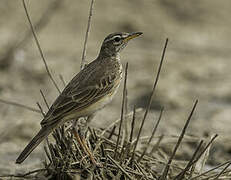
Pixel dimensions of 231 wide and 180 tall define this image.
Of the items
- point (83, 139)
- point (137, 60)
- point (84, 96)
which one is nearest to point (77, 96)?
point (84, 96)

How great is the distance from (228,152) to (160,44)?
4725 mm

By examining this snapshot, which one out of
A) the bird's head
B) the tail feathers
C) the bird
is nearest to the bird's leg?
the bird

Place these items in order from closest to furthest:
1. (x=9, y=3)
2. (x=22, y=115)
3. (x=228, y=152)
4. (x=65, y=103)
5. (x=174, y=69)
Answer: (x=65, y=103) → (x=228, y=152) → (x=22, y=115) → (x=174, y=69) → (x=9, y=3)

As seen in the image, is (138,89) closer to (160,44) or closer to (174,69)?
(174,69)

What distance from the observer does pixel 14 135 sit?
25.8ft

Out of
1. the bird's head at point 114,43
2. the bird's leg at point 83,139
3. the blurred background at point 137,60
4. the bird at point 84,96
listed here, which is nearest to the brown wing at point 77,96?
the bird at point 84,96

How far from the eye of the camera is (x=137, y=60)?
11.1 m

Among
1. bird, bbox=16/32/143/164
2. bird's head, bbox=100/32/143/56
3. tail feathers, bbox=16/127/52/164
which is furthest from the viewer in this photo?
bird's head, bbox=100/32/143/56

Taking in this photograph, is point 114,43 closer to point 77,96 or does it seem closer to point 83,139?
point 77,96

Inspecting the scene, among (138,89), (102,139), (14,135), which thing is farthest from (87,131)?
(138,89)

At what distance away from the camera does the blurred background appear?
8.34 metres

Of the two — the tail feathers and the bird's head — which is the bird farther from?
the bird's head

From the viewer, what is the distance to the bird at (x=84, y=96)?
17.6 ft

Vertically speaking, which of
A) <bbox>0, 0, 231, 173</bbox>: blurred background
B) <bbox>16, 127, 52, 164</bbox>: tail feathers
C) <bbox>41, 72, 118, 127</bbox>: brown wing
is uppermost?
<bbox>0, 0, 231, 173</bbox>: blurred background
